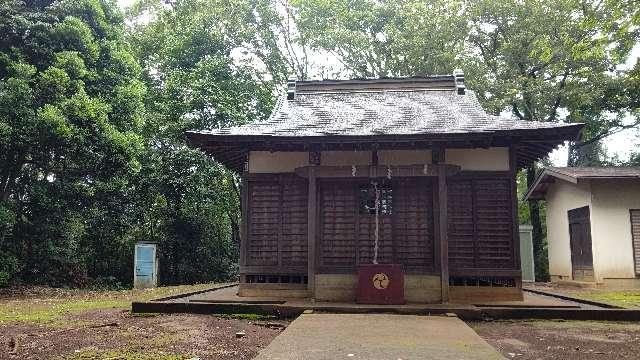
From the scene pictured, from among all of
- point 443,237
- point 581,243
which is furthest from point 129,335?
point 581,243

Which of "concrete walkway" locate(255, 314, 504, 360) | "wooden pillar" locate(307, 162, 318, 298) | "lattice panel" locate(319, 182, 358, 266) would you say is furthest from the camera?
"lattice panel" locate(319, 182, 358, 266)

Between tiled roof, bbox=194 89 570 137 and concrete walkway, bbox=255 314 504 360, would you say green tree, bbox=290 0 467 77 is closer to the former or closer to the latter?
tiled roof, bbox=194 89 570 137

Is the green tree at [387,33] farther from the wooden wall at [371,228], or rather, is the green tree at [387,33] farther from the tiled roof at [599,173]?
the wooden wall at [371,228]

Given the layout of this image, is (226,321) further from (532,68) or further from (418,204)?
(532,68)

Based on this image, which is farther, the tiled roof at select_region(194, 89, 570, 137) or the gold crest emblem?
the tiled roof at select_region(194, 89, 570, 137)

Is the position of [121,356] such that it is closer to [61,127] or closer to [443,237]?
[443,237]

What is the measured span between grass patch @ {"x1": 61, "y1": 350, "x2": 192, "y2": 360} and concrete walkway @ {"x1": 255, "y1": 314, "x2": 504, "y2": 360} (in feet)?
3.55

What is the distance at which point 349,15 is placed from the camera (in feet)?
85.4

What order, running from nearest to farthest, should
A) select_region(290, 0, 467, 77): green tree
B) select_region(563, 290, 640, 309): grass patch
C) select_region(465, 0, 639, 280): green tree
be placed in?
1. select_region(563, 290, 640, 309): grass patch
2. select_region(465, 0, 639, 280): green tree
3. select_region(290, 0, 467, 77): green tree

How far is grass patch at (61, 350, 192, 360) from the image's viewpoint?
5.48 m

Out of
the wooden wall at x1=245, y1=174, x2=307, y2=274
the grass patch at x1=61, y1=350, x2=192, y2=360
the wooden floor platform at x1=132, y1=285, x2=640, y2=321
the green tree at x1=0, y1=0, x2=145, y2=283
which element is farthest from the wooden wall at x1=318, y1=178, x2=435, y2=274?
the green tree at x1=0, y1=0, x2=145, y2=283

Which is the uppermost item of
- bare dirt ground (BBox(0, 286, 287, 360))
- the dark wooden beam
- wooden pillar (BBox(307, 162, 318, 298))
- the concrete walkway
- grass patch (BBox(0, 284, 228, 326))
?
the dark wooden beam

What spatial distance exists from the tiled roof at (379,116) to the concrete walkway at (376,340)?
140 inches

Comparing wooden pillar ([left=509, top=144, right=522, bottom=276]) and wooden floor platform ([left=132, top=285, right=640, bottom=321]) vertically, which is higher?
wooden pillar ([left=509, top=144, right=522, bottom=276])
